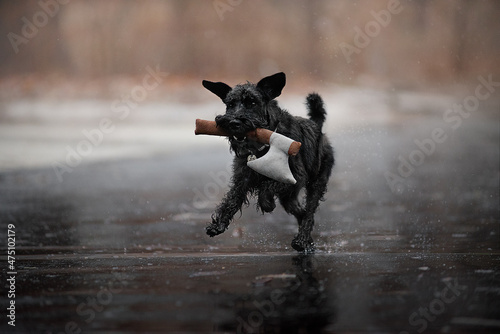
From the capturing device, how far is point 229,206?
20.9 feet

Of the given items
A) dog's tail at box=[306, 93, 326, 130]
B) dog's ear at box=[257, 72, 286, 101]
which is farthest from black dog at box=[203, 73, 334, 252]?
dog's tail at box=[306, 93, 326, 130]

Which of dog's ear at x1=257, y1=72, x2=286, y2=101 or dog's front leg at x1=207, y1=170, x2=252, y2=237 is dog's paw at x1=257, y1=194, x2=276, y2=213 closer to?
dog's front leg at x1=207, y1=170, x2=252, y2=237

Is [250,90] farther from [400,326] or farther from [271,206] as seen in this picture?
[400,326]

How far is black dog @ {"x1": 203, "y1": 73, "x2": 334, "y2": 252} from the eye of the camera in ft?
19.9

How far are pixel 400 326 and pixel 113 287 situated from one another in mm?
2146

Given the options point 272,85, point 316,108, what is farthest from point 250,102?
point 316,108

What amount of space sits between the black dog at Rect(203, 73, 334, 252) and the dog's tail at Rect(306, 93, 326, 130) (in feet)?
0.48

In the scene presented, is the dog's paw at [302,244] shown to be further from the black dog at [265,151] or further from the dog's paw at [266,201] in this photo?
the dog's paw at [266,201]

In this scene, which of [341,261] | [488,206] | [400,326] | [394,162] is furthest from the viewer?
[394,162]

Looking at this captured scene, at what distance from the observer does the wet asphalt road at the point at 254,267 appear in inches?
152

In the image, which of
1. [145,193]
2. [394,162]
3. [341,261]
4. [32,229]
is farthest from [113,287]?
[394,162]

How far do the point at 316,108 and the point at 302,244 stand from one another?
61.8 inches

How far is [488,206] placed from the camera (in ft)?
38.3

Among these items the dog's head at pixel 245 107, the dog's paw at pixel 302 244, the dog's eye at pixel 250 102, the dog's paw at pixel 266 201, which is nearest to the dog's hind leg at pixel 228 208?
the dog's paw at pixel 266 201
